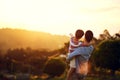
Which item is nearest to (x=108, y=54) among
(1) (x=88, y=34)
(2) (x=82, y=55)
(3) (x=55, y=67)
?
(3) (x=55, y=67)

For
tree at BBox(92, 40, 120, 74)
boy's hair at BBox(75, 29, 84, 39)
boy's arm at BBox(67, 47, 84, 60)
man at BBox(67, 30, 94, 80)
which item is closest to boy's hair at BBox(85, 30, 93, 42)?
man at BBox(67, 30, 94, 80)

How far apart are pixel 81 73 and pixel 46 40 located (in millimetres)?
119653

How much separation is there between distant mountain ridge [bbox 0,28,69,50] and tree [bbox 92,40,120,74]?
73143 mm

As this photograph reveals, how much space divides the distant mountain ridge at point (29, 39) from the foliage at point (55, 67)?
71.3m

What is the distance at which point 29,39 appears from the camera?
129125mm

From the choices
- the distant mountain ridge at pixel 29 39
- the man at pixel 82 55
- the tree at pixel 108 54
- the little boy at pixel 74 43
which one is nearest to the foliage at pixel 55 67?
the tree at pixel 108 54

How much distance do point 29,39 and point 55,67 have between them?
93972 millimetres

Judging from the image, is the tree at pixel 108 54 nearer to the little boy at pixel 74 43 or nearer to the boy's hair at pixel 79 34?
the little boy at pixel 74 43

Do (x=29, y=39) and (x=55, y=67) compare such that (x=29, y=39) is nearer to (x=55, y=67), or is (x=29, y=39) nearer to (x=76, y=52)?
(x=55, y=67)

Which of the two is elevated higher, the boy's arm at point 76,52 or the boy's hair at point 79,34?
the boy's hair at point 79,34

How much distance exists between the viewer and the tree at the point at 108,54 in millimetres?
34312

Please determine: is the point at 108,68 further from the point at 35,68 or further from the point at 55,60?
the point at 35,68

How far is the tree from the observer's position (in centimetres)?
3431

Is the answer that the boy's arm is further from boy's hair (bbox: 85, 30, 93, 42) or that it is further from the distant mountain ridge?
the distant mountain ridge
